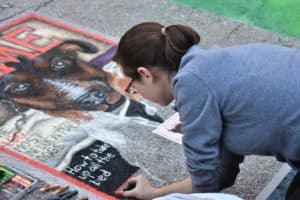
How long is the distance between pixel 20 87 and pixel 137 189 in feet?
2.74

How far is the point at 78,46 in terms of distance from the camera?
281 centimetres


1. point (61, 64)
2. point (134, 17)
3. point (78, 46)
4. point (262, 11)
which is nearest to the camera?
point (61, 64)

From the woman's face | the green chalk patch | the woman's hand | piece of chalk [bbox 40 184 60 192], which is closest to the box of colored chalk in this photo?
piece of chalk [bbox 40 184 60 192]

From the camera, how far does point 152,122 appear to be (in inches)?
94.7

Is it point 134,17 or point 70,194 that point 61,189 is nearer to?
point 70,194

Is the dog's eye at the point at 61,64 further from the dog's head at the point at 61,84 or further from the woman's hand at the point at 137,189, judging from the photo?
the woman's hand at the point at 137,189

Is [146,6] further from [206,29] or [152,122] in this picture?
[152,122]

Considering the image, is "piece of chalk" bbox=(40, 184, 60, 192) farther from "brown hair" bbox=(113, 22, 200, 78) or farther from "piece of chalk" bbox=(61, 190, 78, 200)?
"brown hair" bbox=(113, 22, 200, 78)

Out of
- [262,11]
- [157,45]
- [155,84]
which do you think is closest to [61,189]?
[155,84]

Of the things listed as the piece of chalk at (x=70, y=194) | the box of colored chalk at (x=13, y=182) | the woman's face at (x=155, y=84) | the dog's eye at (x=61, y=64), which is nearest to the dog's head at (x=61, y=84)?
the dog's eye at (x=61, y=64)

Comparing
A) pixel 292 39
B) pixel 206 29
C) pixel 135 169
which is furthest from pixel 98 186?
pixel 292 39

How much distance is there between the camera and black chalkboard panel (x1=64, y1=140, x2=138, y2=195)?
81.3 inches

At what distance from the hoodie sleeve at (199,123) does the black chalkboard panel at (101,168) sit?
0.47 m

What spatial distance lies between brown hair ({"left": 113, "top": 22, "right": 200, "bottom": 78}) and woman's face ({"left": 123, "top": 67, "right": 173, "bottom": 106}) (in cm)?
2
